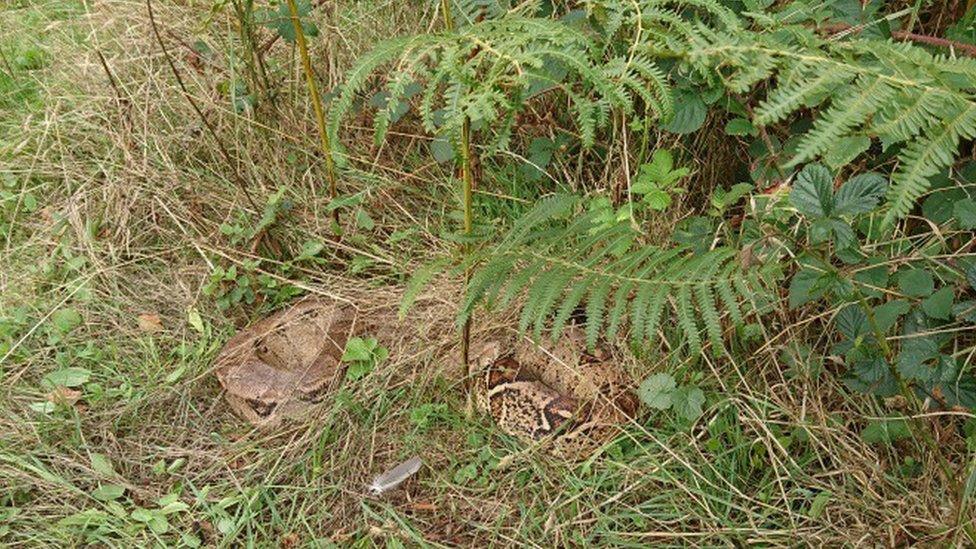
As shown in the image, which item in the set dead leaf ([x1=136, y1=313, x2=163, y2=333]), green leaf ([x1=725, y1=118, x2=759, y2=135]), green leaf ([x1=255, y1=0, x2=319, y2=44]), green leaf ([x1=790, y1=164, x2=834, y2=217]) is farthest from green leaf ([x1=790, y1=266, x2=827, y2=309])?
dead leaf ([x1=136, y1=313, x2=163, y2=333])

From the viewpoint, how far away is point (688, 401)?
2.64 m

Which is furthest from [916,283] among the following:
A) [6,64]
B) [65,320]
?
[6,64]

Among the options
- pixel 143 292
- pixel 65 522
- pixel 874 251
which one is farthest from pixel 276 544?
pixel 874 251

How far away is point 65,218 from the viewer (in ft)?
11.6

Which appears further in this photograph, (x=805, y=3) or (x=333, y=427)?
(x=333, y=427)

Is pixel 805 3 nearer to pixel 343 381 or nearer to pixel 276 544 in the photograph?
pixel 343 381

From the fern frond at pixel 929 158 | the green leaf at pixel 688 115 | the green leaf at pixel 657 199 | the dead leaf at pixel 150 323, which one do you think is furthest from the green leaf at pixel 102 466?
the fern frond at pixel 929 158

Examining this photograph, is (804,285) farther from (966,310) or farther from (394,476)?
(394,476)

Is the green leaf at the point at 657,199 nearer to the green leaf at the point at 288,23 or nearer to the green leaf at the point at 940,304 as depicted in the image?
the green leaf at the point at 940,304

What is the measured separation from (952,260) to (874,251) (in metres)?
0.19

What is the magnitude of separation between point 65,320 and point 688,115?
2.11 m

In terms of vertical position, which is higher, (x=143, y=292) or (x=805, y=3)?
(x=805, y=3)

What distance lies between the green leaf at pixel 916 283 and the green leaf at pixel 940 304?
23mm

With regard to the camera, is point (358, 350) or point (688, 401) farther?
point (358, 350)
